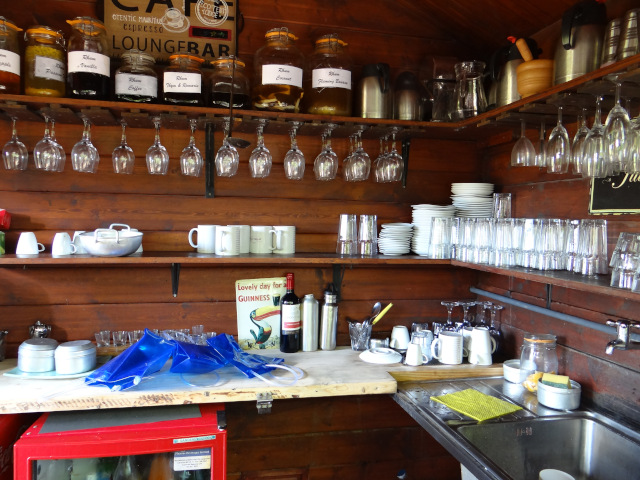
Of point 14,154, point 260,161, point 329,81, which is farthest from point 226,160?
point 14,154

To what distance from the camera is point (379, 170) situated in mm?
2195

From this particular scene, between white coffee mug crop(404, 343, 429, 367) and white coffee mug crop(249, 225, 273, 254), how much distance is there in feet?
2.41

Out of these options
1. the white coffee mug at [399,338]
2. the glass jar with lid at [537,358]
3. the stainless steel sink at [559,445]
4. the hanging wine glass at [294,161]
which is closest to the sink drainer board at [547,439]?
the stainless steel sink at [559,445]

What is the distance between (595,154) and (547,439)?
915 millimetres

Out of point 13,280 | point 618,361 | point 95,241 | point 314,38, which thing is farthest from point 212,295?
point 618,361

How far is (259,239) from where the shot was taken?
7.12ft

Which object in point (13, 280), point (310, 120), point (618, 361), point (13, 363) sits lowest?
point (13, 363)

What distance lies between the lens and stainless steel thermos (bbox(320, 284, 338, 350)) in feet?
7.40

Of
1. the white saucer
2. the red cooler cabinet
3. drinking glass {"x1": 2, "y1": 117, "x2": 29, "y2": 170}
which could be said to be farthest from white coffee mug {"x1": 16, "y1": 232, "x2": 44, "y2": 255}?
the white saucer

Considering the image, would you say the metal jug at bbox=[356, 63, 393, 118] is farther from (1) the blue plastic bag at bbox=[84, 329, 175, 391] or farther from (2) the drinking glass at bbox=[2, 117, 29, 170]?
(2) the drinking glass at bbox=[2, 117, 29, 170]

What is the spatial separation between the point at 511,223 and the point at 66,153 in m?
1.83

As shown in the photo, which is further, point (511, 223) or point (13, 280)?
point (13, 280)

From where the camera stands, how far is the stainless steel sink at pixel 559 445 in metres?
1.57

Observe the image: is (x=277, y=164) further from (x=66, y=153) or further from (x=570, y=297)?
(x=570, y=297)
